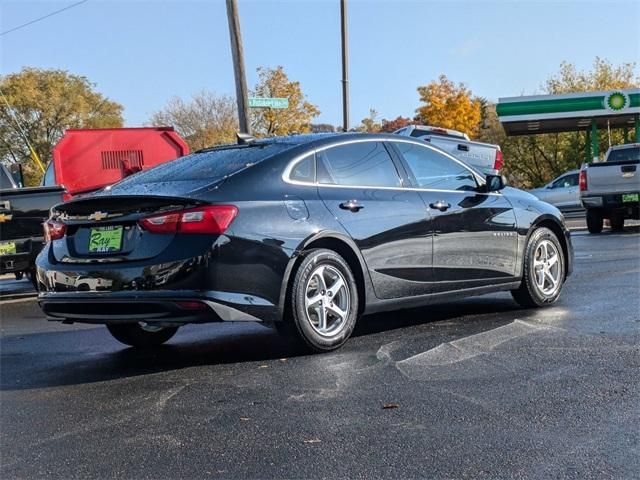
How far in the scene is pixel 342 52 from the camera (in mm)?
21328

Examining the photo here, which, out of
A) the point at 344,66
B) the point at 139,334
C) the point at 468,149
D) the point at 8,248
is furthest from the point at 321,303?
the point at 344,66

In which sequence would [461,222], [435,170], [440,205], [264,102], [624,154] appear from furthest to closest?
[624,154] → [264,102] → [435,170] → [461,222] → [440,205]

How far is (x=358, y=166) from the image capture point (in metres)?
5.62

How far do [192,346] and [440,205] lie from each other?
222cm

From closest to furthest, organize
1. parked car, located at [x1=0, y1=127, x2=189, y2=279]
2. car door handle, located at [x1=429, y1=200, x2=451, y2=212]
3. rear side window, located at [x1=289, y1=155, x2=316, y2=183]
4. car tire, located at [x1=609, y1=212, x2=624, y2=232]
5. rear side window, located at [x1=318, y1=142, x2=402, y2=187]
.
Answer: rear side window, located at [x1=289, y1=155, x2=316, y2=183] → rear side window, located at [x1=318, y1=142, x2=402, y2=187] → car door handle, located at [x1=429, y1=200, x2=451, y2=212] → parked car, located at [x1=0, y1=127, x2=189, y2=279] → car tire, located at [x1=609, y1=212, x2=624, y2=232]

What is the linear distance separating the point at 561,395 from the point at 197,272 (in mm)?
2174

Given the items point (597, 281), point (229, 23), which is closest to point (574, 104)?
point (229, 23)

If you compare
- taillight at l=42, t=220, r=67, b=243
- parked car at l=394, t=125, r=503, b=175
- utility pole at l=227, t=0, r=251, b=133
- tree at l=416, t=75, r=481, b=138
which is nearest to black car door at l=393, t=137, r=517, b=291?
taillight at l=42, t=220, r=67, b=243

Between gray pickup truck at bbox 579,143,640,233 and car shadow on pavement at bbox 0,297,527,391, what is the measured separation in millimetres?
9396

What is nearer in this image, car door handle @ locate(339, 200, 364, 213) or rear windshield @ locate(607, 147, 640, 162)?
car door handle @ locate(339, 200, 364, 213)

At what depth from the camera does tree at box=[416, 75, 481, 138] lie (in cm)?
4612

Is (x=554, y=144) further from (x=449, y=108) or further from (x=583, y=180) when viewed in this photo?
(x=583, y=180)

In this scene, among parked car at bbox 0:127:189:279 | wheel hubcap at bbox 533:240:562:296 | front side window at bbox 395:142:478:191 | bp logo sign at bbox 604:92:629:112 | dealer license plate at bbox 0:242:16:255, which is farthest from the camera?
bp logo sign at bbox 604:92:629:112

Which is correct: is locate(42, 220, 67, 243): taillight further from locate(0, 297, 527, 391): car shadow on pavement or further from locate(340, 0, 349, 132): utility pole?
locate(340, 0, 349, 132): utility pole
